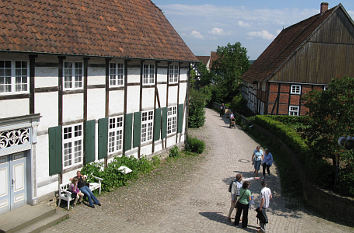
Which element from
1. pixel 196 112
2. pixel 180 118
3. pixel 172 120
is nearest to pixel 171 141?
pixel 172 120

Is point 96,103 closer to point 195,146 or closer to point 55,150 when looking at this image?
point 55,150

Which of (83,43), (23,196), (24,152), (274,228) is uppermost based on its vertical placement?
(83,43)

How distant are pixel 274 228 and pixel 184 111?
11.5 metres

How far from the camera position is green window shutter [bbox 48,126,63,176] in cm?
1188

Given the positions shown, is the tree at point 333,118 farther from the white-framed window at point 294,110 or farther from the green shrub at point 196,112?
the green shrub at point 196,112

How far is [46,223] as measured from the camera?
1075cm

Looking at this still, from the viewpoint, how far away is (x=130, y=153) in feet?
54.9

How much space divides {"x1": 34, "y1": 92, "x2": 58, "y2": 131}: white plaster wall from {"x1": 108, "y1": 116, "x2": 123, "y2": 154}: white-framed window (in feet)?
10.9

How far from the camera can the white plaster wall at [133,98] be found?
52.7 ft

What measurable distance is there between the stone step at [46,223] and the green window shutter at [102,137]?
3.31m

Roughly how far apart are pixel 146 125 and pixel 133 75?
2.88m

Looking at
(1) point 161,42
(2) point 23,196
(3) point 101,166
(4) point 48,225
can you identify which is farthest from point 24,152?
(1) point 161,42

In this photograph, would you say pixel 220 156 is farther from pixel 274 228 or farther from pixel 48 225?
pixel 48 225

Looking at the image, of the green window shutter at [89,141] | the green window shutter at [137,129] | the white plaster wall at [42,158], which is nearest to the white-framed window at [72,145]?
the green window shutter at [89,141]
